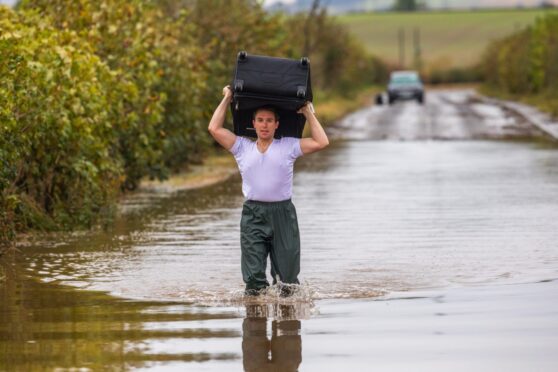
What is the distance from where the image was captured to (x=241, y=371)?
8062mm

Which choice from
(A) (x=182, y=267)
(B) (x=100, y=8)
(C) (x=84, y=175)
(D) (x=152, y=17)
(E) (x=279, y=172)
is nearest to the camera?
(E) (x=279, y=172)

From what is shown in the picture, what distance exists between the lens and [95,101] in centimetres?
1670

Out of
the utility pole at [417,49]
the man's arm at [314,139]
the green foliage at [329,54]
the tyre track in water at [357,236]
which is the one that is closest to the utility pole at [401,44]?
the utility pole at [417,49]

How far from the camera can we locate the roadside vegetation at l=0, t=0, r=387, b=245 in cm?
1504

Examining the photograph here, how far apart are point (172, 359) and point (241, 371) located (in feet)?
1.76

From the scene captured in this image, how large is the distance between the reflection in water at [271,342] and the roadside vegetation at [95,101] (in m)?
4.55

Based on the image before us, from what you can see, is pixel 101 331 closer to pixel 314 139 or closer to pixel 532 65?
pixel 314 139

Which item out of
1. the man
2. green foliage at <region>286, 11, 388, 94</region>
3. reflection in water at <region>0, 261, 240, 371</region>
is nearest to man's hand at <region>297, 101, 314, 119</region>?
the man

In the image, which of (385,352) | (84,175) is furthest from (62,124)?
(385,352)

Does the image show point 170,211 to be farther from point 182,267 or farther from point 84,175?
point 182,267

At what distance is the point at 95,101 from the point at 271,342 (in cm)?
816

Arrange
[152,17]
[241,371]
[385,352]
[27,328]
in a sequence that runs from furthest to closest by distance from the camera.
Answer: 1. [152,17]
2. [27,328]
3. [385,352]
4. [241,371]

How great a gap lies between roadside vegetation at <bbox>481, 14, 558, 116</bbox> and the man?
154 feet

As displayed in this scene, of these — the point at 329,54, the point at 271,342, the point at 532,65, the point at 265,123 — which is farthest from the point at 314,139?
the point at 329,54
